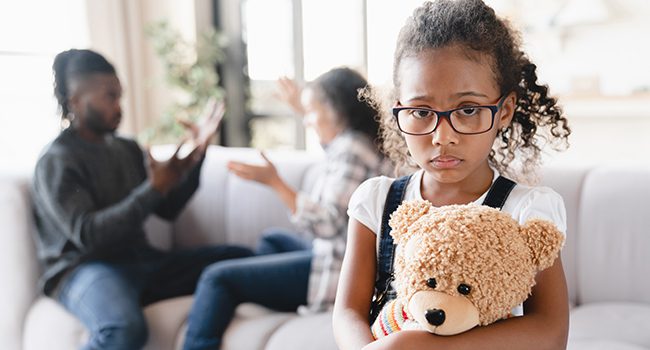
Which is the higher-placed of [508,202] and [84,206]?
[508,202]

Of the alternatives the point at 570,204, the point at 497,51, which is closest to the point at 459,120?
the point at 497,51

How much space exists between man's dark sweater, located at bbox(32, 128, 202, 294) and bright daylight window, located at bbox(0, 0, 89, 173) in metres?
1.34

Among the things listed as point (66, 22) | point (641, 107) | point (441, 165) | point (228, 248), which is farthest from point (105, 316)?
point (641, 107)

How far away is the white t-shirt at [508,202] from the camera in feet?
3.25

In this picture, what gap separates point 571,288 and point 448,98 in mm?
1280

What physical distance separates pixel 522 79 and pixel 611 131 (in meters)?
2.65

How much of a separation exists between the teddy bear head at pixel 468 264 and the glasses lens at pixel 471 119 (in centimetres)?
14

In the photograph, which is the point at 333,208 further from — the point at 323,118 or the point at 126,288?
the point at 126,288

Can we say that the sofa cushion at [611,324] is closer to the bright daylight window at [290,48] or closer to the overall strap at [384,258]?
the overall strap at [384,258]

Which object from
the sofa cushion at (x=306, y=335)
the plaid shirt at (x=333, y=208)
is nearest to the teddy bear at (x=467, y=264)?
the sofa cushion at (x=306, y=335)

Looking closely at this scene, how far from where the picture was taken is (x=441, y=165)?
0.97 m

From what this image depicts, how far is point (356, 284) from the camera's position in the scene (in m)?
1.06

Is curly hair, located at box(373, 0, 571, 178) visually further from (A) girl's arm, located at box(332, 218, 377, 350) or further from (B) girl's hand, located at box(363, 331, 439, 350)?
(B) girl's hand, located at box(363, 331, 439, 350)

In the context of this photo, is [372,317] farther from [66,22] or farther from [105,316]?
[66,22]
